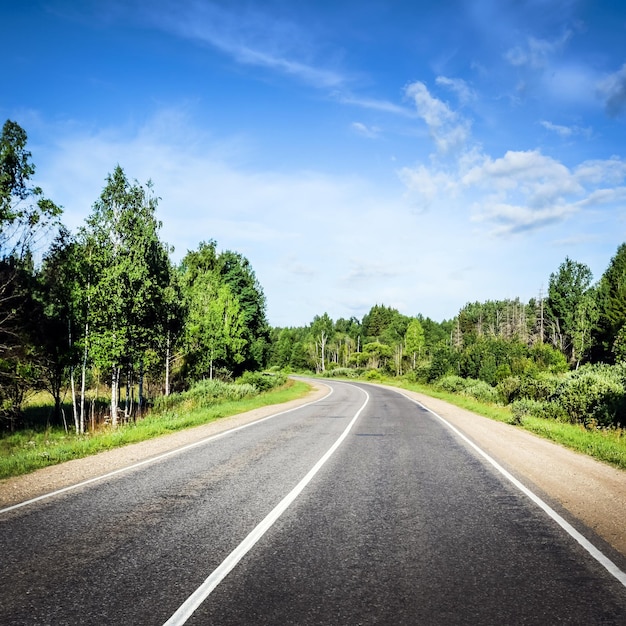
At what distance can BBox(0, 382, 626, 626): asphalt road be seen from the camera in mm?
3512

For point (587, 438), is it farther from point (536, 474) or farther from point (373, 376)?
point (373, 376)

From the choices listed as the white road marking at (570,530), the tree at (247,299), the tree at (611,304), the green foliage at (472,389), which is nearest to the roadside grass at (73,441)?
the white road marking at (570,530)

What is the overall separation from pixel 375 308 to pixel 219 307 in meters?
108

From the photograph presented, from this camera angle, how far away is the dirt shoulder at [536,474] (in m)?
6.08

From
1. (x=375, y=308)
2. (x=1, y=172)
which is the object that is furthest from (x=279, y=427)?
(x=375, y=308)

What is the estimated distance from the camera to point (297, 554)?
457 centimetres

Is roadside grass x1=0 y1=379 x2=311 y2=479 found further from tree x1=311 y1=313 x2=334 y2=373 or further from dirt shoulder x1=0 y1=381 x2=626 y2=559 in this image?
tree x1=311 y1=313 x2=334 y2=373

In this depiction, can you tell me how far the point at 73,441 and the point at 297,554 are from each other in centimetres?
1093

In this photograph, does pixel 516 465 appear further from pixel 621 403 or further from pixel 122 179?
pixel 122 179

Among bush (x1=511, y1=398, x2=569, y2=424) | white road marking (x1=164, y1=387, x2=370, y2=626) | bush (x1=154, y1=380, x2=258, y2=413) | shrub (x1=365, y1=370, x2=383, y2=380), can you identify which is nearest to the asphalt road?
white road marking (x1=164, y1=387, x2=370, y2=626)

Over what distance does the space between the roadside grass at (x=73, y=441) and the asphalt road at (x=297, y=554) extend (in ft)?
9.47

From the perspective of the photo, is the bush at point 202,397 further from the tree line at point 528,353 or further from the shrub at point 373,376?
the shrub at point 373,376

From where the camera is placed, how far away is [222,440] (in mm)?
11969

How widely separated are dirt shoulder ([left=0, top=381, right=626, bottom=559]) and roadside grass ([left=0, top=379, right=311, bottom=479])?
0.47m
